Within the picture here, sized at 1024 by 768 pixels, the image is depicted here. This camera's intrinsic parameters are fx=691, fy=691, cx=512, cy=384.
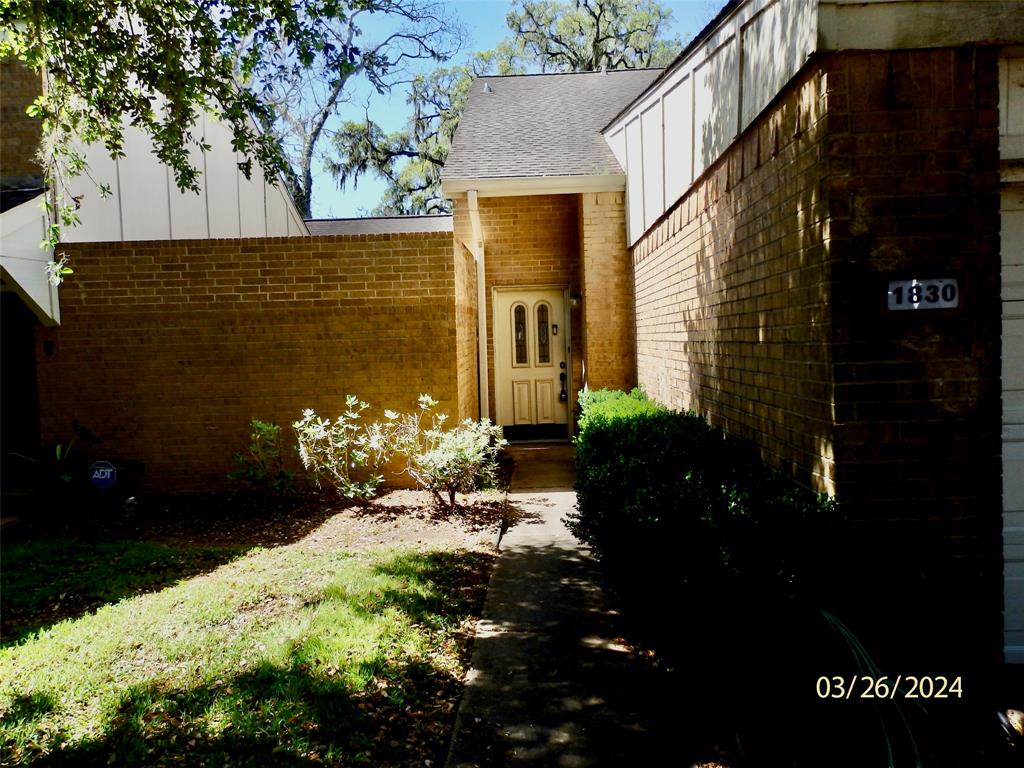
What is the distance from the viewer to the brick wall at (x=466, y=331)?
28.6 ft

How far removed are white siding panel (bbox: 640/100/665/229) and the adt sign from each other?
22.6 ft

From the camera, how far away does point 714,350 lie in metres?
5.33

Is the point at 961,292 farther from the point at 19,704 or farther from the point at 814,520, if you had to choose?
the point at 19,704

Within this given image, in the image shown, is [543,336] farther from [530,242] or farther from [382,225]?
[382,225]

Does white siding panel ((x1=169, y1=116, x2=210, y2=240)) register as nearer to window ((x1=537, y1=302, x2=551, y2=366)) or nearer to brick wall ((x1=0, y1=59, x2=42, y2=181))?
brick wall ((x1=0, y1=59, x2=42, y2=181))

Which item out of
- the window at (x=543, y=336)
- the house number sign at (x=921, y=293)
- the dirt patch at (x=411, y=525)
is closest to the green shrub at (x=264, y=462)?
the dirt patch at (x=411, y=525)

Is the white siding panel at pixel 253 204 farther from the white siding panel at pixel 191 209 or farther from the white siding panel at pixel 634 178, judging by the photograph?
the white siding panel at pixel 634 178

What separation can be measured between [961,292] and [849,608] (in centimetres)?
148

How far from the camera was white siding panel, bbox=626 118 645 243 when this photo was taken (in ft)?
29.7

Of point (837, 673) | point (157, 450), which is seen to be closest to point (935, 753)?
point (837, 673)

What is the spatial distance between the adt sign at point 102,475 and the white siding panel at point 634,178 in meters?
7.06

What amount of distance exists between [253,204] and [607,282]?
640cm

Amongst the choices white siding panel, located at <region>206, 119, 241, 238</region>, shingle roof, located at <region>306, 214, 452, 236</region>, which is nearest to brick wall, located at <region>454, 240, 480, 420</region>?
white siding panel, located at <region>206, 119, 241, 238</region>

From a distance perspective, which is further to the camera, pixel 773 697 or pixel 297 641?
pixel 297 641
